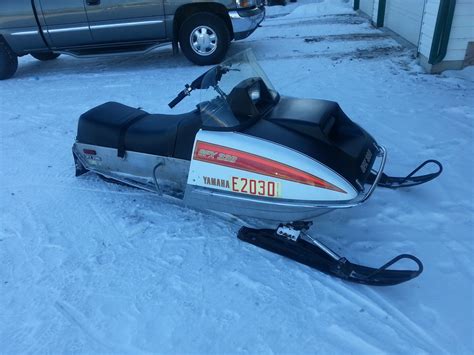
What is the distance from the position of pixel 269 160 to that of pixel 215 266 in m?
0.76

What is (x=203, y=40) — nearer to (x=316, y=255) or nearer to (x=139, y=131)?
(x=139, y=131)

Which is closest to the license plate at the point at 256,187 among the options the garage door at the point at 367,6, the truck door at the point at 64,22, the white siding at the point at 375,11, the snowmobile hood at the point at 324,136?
the snowmobile hood at the point at 324,136

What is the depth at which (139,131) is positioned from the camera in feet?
10.1

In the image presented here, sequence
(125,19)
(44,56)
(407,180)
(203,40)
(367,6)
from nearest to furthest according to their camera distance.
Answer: (407,180)
(125,19)
(203,40)
(44,56)
(367,6)

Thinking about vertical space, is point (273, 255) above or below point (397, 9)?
below

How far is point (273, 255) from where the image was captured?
2.58 meters

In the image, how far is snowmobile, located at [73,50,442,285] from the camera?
89.3 inches

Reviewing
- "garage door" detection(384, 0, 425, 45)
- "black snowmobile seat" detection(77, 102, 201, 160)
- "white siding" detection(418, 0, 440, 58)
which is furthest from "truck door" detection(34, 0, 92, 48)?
"garage door" detection(384, 0, 425, 45)

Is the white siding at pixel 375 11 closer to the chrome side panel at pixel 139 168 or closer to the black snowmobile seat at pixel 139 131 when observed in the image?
the black snowmobile seat at pixel 139 131

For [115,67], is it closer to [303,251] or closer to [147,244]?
[147,244]

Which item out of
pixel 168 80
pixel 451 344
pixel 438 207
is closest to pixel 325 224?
pixel 438 207

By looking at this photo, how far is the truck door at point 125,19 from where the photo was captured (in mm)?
6258

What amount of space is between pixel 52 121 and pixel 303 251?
12.7 feet

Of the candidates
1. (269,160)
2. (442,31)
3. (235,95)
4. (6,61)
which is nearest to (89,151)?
(235,95)
